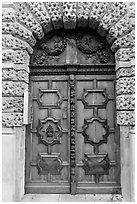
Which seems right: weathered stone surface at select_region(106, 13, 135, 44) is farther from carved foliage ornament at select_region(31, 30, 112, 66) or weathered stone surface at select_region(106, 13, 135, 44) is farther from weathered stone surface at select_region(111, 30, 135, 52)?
carved foliage ornament at select_region(31, 30, 112, 66)

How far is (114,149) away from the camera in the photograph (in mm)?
4035

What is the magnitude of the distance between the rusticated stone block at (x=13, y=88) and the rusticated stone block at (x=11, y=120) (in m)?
0.41

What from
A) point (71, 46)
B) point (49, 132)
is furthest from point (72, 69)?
point (49, 132)

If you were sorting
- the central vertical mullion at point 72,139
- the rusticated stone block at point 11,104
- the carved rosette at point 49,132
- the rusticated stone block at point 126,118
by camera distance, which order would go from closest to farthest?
1. the rusticated stone block at point 126,118
2. the rusticated stone block at point 11,104
3. the central vertical mullion at point 72,139
4. the carved rosette at point 49,132

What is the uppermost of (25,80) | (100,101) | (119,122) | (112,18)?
(112,18)

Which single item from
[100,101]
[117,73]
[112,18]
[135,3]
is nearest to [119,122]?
[100,101]

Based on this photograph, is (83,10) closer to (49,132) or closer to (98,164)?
(49,132)

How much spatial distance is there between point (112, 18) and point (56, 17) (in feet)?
3.75

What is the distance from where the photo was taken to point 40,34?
3.98m

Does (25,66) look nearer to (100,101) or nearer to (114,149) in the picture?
(100,101)

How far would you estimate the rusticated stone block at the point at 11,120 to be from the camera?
3641mm

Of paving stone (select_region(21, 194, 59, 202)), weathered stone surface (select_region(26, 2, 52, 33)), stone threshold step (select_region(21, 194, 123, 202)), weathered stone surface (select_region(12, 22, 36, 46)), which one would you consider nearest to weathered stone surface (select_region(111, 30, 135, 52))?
weathered stone surface (select_region(26, 2, 52, 33))

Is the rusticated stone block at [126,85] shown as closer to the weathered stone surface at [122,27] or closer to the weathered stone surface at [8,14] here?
the weathered stone surface at [122,27]

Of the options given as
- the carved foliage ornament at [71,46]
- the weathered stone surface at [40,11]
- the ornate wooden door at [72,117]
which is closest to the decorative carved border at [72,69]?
the ornate wooden door at [72,117]
